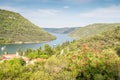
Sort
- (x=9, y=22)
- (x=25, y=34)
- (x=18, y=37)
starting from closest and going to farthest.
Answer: (x=18, y=37) < (x=25, y=34) < (x=9, y=22)

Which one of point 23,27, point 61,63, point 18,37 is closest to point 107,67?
point 61,63

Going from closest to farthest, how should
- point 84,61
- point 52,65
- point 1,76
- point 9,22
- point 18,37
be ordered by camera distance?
point 1,76
point 52,65
point 84,61
point 18,37
point 9,22

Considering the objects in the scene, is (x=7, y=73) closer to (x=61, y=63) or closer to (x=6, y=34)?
(x=61, y=63)

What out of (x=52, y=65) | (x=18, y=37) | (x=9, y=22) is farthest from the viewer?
(x=9, y=22)

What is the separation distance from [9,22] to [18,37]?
3507cm

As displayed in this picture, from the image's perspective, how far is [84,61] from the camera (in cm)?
2555

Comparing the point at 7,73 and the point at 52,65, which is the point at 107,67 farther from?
the point at 7,73

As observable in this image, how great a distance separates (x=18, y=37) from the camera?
507ft

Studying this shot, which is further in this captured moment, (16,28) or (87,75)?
(16,28)

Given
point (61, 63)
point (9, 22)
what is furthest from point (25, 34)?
point (61, 63)

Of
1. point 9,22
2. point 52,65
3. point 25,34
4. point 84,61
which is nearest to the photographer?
point 52,65

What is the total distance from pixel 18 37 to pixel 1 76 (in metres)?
138

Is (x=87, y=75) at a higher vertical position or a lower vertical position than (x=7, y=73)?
lower

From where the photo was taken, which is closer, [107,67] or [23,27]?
[107,67]
